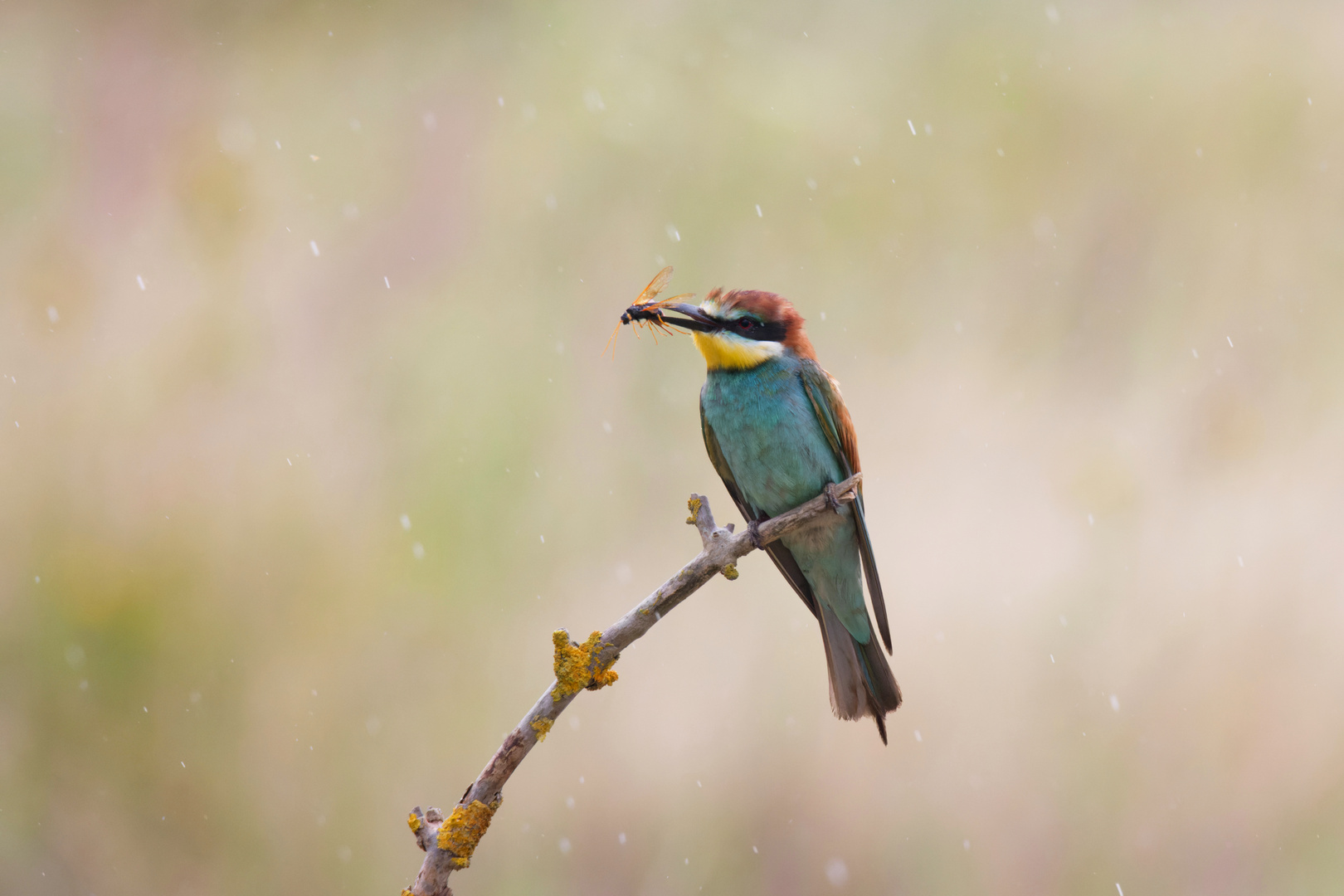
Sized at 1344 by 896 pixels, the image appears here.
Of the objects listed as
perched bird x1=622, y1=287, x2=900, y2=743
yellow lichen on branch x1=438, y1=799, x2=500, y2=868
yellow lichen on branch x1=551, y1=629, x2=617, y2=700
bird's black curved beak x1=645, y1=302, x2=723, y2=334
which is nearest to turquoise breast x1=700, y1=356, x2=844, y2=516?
perched bird x1=622, y1=287, x2=900, y2=743

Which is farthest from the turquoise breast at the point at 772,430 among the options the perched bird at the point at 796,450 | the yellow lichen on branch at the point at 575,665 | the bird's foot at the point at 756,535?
the yellow lichen on branch at the point at 575,665

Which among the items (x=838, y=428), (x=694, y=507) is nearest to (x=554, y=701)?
(x=694, y=507)

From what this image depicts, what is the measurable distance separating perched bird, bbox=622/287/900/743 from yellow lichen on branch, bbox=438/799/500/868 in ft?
2.44

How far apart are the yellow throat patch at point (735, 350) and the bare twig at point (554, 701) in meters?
0.47

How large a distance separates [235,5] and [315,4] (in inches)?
10.7

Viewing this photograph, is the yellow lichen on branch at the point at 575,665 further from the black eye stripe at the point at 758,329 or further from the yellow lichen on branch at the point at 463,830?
the black eye stripe at the point at 758,329

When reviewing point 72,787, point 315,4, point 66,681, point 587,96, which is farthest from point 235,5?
point 72,787

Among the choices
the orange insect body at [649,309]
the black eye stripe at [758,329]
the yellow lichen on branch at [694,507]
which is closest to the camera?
the yellow lichen on branch at [694,507]

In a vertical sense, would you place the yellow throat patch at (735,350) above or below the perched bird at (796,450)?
above

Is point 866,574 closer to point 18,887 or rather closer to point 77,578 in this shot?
point 77,578

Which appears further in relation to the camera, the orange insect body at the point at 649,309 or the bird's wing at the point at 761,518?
the bird's wing at the point at 761,518

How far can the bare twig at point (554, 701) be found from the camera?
1423mm

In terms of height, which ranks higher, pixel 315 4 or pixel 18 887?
pixel 315 4

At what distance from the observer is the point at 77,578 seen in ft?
10.1
